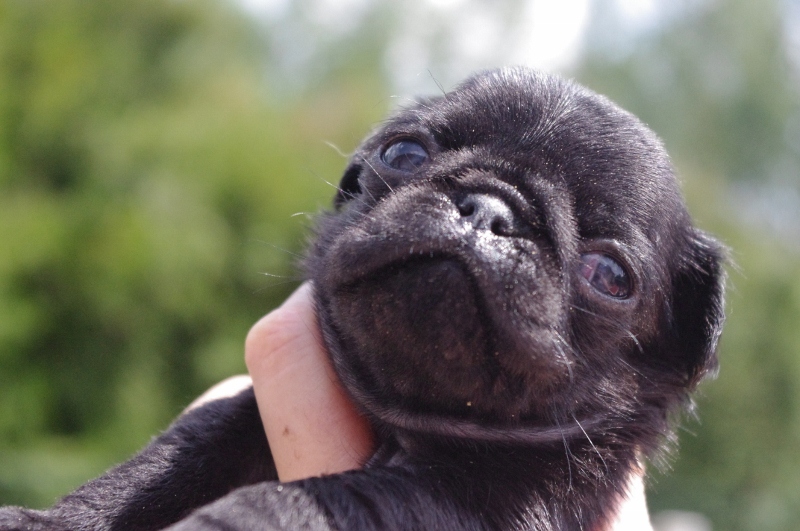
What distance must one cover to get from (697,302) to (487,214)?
51.4 inches

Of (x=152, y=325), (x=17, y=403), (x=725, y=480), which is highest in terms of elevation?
(x=152, y=325)

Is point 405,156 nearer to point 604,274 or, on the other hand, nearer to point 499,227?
point 499,227

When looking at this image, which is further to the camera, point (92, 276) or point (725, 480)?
point (725, 480)

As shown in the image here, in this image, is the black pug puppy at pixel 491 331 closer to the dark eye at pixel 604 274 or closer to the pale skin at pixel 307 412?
the dark eye at pixel 604 274

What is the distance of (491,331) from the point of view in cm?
190

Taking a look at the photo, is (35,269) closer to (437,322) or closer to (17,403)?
(17,403)

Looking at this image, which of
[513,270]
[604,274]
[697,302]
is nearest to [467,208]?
[513,270]

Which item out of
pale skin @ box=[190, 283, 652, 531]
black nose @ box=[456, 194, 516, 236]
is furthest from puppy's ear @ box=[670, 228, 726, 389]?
black nose @ box=[456, 194, 516, 236]

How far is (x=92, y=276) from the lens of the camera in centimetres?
645

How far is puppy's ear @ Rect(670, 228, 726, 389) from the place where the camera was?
2.64m

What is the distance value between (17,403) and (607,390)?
5.67 meters

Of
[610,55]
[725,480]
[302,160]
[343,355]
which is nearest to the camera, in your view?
[343,355]

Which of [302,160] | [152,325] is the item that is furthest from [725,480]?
[152,325]

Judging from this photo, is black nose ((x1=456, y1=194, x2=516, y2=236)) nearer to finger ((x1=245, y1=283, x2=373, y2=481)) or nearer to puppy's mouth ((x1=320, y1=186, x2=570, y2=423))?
puppy's mouth ((x1=320, y1=186, x2=570, y2=423))
